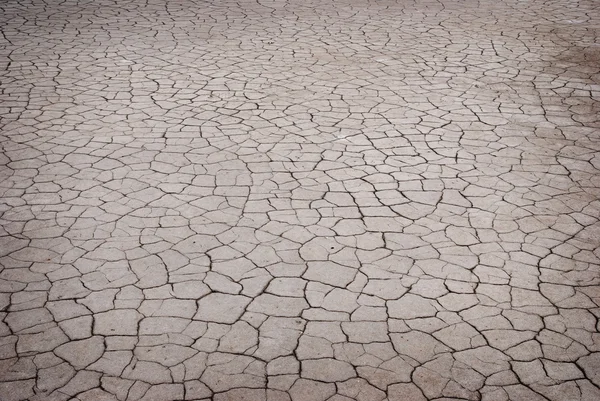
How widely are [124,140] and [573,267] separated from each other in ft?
12.4

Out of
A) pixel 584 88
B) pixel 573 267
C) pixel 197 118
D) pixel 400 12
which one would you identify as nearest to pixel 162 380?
pixel 573 267

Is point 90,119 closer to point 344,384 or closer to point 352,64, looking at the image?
point 352,64

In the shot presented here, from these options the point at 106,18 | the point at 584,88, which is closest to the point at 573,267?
the point at 584,88

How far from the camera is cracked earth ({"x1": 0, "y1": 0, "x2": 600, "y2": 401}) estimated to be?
271 centimetres

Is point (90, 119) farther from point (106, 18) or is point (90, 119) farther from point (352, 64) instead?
point (106, 18)

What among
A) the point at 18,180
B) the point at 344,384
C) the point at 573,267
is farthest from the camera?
the point at 18,180

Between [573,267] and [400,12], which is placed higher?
[400,12]

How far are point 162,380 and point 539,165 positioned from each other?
348 cm

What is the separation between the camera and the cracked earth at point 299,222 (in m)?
2.71

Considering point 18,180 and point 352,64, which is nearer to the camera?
point 18,180

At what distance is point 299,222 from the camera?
386cm

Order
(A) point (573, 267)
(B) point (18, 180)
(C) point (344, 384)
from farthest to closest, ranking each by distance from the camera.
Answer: (B) point (18, 180) → (A) point (573, 267) → (C) point (344, 384)

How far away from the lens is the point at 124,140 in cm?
499

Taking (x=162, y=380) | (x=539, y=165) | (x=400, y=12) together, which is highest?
(x=400, y=12)
